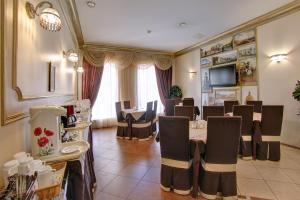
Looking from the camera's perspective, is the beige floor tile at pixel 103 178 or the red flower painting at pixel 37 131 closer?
the red flower painting at pixel 37 131

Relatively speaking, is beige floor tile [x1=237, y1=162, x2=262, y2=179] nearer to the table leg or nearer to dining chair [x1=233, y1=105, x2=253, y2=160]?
dining chair [x1=233, y1=105, x2=253, y2=160]

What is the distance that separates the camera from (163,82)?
306 inches

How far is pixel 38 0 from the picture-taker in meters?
1.72

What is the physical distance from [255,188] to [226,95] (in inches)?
139

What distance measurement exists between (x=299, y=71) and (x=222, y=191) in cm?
327

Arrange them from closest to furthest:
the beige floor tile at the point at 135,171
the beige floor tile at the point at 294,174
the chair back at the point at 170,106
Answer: the beige floor tile at the point at 294,174, the beige floor tile at the point at 135,171, the chair back at the point at 170,106

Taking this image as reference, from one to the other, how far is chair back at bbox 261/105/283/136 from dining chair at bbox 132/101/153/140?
Answer: 9.40ft

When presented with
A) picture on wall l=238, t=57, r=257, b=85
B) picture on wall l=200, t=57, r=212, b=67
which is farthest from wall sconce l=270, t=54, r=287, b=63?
picture on wall l=200, t=57, r=212, b=67

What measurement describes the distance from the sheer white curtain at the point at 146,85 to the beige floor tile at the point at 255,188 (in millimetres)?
5147

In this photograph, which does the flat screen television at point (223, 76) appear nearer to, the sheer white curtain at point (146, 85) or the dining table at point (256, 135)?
the dining table at point (256, 135)

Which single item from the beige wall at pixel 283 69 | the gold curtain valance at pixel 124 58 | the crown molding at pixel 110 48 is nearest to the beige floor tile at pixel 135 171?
the beige wall at pixel 283 69

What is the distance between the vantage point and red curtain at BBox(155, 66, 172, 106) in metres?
7.64

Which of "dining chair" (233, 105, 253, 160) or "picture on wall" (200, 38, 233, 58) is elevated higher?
"picture on wall" (200, 38, 233, 58)

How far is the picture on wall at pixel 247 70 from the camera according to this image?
469 centimetres
